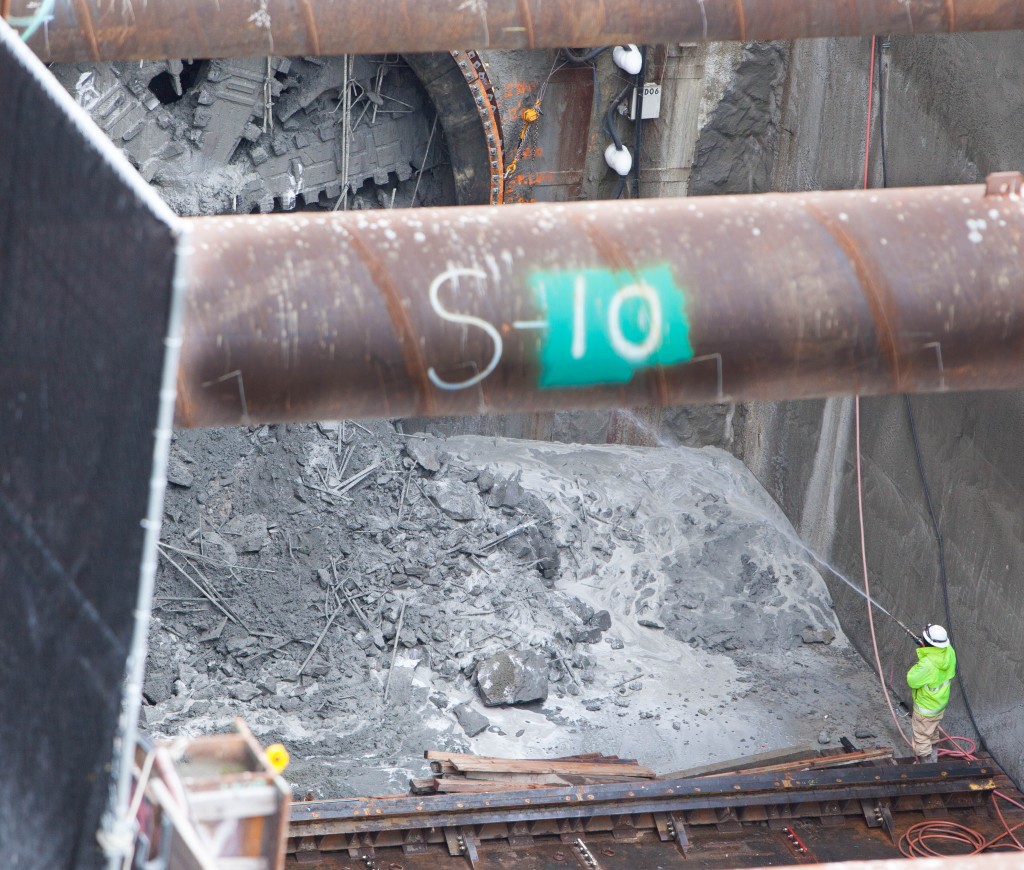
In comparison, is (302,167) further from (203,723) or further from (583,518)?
(203,723)


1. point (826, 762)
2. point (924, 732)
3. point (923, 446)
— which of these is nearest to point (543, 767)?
point (826, 762)

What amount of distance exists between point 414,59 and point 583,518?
15.6 feet

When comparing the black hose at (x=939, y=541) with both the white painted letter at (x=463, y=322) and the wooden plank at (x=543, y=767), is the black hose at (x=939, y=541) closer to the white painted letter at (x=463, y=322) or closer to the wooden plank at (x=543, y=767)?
the wooden plank at (x=543, y=767)

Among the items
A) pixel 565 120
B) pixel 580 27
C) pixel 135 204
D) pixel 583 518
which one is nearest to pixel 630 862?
pixel 583 518

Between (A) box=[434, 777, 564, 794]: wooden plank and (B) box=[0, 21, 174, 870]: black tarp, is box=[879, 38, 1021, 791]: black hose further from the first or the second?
(B) box=[0, 21, 174, 870]: black tarp

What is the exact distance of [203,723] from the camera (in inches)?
372

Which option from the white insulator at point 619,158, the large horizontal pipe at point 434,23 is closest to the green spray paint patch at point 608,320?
the large horizontal pipe at point 434,23

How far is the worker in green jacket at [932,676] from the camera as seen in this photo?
9.12 m

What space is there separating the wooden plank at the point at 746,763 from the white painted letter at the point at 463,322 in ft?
19.9

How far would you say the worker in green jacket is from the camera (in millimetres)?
9125

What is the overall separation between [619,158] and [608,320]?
9.58 metres

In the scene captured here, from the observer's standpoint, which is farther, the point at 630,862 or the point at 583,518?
the point at 583,518

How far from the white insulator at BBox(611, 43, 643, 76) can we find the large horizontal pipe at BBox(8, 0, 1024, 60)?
5313mm

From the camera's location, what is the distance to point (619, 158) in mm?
13148
